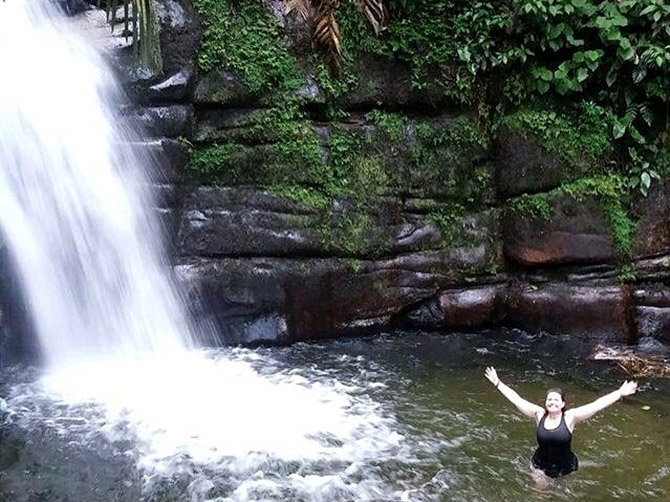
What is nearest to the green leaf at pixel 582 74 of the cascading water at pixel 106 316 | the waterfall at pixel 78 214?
the cascading water at pixel 106 316

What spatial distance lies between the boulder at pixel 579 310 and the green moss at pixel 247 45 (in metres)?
3.69

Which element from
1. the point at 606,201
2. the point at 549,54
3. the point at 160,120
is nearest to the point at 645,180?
the point at 606,201

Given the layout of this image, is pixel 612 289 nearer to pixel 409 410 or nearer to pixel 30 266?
pixel 409 410

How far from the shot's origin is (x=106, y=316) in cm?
738

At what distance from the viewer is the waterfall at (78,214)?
7102mm

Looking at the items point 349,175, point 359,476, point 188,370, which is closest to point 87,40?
point 349,175

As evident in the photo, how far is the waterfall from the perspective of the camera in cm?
710

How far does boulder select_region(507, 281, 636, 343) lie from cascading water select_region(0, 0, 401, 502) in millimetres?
2468

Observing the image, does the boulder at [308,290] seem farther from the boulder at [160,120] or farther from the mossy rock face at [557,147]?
the boulder at [160,120]

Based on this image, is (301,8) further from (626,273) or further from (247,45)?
(626,273)

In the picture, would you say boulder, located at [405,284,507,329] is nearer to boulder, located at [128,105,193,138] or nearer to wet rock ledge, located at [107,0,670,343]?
wet rock ledge, located at [107,0,670,343]

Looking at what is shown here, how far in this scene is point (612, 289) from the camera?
7.80m

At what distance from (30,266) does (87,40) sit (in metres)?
2.71

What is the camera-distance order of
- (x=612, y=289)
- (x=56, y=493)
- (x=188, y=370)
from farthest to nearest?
(x=612, y=289)
(x=188, y=370)
(x=56, y=493)
